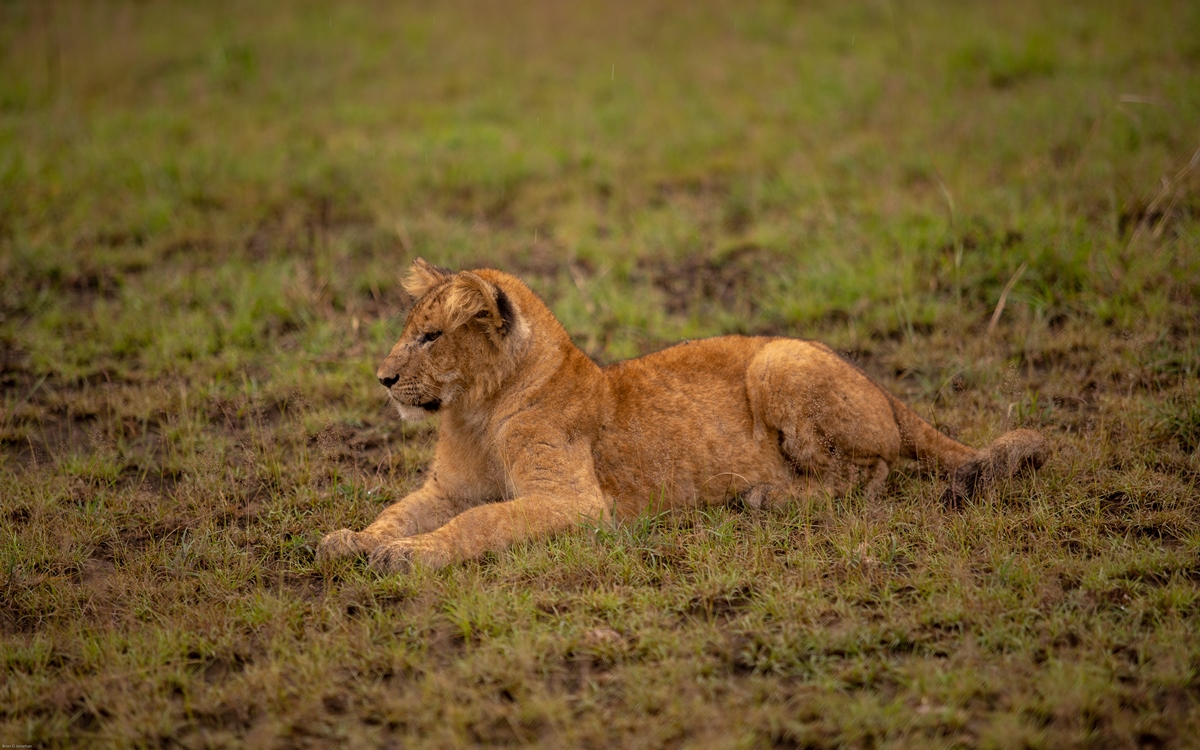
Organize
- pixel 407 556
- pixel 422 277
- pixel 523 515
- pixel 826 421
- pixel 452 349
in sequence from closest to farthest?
1. pixel 407 556
2. pixel 523 515
3. pixel 452 349
4. pixel 826 421
5. pixel 422 277

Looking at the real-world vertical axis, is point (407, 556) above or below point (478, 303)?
below

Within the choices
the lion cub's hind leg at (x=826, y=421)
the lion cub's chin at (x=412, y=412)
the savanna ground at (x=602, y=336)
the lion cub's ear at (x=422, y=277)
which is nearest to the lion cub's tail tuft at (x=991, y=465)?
the savanna ground at (x=602, y=336)

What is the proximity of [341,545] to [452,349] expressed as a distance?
1190 millimetres

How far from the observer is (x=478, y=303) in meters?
5.39

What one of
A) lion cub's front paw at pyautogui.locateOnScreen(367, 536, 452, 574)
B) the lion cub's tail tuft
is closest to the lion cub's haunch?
the lion cub's tail tuft

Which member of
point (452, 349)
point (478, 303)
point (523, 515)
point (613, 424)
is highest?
point (478, 303)

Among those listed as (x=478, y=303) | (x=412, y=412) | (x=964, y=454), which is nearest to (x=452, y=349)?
(x=478, y=303)

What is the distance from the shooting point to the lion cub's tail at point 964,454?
5.39 m

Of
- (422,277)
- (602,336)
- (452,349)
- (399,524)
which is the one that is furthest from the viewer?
(602,336)

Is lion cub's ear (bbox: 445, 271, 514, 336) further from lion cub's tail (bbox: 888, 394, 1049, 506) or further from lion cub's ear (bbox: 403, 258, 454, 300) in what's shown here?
lion cub's tail (bbox: 888, 394, 1049, 506)

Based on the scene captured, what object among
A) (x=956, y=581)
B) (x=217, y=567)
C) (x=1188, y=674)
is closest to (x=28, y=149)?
(x=217, y=567)

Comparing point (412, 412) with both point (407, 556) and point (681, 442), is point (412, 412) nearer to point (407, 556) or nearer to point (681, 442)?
point (407, 556)

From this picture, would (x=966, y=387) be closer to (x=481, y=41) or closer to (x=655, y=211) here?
(x=655, y=211)

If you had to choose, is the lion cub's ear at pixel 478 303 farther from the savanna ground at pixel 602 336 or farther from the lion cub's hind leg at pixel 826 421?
the lion cub's hind leg at pixel 826 421
